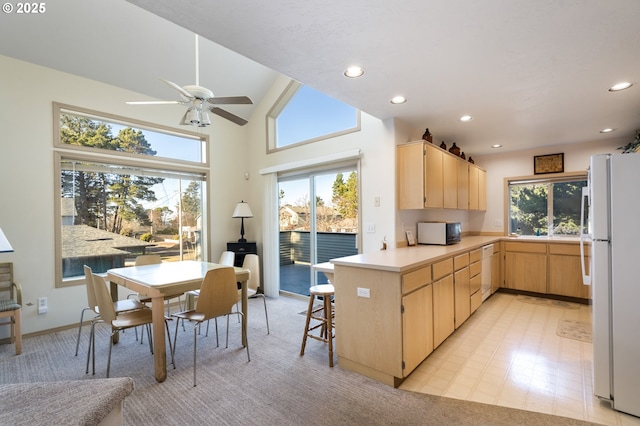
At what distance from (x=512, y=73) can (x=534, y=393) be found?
240 cm

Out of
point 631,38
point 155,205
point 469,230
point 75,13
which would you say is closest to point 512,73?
point 631,38

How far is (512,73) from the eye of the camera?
2381mm

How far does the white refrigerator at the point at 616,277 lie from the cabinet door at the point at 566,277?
2.79 metres

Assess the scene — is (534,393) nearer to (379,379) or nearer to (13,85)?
(379,379)

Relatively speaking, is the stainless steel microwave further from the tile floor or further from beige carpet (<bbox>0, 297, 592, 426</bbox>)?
beige carpet (<bbox>0, 297, 592, 426</bbox>)

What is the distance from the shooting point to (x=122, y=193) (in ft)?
13.6

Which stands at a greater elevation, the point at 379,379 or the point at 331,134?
the point at 331,134

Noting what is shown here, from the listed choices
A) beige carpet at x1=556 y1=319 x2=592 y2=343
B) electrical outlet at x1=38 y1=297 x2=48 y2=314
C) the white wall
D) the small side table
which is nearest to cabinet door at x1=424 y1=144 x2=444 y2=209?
beige carpet at x1=556 y1=319 x2=592 y2=343

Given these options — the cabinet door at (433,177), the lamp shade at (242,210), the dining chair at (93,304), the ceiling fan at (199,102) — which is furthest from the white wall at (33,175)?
the cabinet door at (433,177)

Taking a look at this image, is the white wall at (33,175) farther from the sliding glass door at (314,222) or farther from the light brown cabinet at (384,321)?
the light brown cabinet at (384,321)

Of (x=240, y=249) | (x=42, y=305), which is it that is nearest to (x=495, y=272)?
(x=240, y=249)

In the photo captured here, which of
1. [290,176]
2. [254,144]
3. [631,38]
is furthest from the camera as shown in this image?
[254,144]

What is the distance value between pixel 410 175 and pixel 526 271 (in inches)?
110

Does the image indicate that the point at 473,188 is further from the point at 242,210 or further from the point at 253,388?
the point at 253,388
